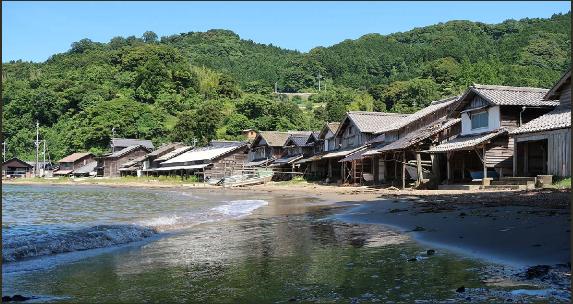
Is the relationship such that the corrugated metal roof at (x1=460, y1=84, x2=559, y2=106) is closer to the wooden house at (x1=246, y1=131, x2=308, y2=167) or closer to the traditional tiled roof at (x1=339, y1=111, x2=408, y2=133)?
the traditional tiled roof at (x1=339, y1=111, x2=408, y2=133)

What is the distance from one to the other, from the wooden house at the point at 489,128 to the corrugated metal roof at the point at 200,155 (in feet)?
122

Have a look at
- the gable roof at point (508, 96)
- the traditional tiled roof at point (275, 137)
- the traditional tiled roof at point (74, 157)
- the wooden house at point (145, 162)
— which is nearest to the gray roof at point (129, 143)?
the wooden house at point (145, 162)

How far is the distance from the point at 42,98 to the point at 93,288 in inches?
4439

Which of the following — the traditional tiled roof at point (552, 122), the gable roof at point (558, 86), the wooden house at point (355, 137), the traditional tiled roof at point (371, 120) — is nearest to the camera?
the traditional tiled roof at point (552, 122)

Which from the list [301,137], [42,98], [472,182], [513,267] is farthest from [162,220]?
[42,98]

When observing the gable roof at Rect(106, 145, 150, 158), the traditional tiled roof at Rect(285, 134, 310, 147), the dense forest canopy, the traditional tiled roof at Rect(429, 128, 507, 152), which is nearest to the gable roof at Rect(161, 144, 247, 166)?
the traditional tiled roof at Rect(285, 134, 310, 147)

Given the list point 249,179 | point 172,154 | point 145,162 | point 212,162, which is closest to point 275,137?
point 212,162

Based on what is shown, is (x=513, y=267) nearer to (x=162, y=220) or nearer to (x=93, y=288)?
(x=93, y=288)

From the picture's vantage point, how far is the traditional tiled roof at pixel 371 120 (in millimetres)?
43875

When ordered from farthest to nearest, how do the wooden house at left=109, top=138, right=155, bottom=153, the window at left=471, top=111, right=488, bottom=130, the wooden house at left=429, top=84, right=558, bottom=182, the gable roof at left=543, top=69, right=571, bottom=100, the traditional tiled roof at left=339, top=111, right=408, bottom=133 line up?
the wooden house at left=109, top=138, right=155, bottom=153 → the traditional tiled roof at left=339, top=111, right=408, bottom=133 → the window at left=471, top=111, right=488, bottom=130 → the wooden house at left=429, top=84, right=558, bottom=182 → the gable roof at left=543, top=69, right=571, bottom=100

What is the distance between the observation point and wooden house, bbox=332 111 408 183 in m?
40.6

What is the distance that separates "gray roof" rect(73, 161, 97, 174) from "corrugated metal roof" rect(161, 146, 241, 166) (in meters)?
23.1

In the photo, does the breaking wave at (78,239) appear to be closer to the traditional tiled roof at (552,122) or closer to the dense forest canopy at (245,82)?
the traditional tiled roof at (552,122)

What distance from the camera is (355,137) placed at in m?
45.6
